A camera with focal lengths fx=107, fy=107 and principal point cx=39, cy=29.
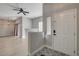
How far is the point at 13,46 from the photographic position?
265 cm

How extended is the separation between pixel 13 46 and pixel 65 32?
4.36ft

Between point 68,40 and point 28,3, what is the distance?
131cm

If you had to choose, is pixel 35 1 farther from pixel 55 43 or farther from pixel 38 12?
pixel 55 43

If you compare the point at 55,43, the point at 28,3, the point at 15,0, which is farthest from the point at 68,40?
the point at 15,0

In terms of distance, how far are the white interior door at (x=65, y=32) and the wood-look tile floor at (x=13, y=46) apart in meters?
0.78

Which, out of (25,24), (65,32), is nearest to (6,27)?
(25,24)

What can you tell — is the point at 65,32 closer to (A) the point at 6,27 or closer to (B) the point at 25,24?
(B) the point at 25,24

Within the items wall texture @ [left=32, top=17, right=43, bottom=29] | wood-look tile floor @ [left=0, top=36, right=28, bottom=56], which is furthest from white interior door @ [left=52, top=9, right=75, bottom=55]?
wood-look tile floor @ [left=0, top=36, right=28, bottom=56]

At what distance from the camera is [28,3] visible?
102 inches

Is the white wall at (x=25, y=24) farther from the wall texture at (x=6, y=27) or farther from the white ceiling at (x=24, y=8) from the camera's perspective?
the wall texture at (x=6, y=27)

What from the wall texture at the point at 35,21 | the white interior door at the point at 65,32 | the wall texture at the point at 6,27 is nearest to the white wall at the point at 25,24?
the wall texture at the point at 35,21

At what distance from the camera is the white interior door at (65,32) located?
8.36ft

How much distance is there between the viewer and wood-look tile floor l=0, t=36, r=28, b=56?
8.49ft

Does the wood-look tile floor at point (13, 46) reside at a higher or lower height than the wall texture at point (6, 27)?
lower
